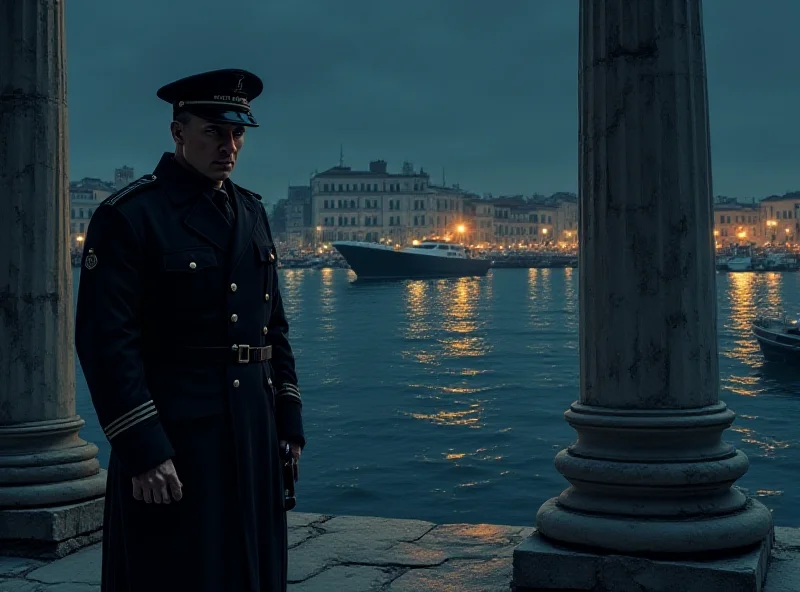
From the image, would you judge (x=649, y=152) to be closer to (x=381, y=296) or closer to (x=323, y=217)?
(x=381, y=296)

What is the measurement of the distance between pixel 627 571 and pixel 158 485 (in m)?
1.80

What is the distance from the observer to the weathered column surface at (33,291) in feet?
15.6

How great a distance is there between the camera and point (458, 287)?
83.9m

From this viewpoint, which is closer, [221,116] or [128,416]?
[128,416]

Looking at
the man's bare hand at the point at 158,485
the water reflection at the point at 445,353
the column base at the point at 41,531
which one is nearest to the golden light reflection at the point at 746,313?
the water reflection at the point at 445,353

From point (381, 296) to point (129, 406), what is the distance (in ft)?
217

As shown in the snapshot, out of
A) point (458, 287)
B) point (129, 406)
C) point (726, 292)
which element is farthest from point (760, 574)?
point (458, 287)

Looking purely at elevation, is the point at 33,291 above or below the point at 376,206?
below

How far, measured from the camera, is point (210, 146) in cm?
276

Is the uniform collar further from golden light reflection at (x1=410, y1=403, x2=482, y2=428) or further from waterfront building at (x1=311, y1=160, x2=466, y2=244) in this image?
waterfront building at (x1=311, y1=160, x2=466, y2=244)

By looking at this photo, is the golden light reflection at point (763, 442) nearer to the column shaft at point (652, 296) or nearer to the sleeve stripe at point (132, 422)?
the column shaft at point (652, 296)

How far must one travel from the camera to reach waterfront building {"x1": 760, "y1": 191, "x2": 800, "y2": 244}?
146250 mm

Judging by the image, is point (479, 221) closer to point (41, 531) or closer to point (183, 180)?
point (41, 531)

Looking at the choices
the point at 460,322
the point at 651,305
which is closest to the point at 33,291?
the point at 651,305
